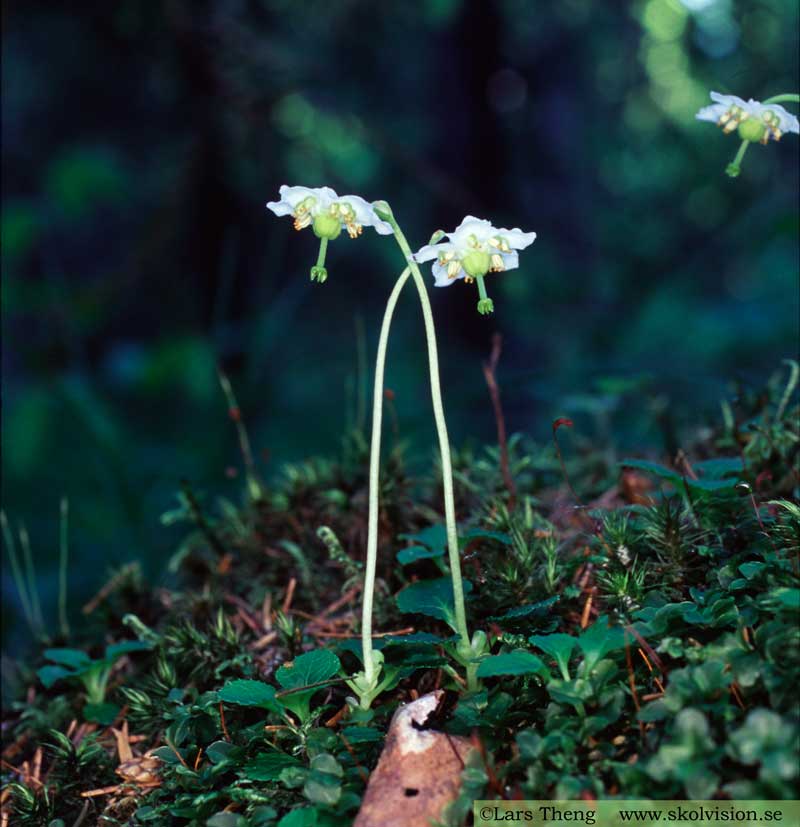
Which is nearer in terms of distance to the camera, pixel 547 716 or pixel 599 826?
pixel 599 826

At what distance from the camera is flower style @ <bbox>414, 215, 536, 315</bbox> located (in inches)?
47.4

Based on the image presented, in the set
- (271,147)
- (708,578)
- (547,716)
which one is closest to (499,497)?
(708,578)

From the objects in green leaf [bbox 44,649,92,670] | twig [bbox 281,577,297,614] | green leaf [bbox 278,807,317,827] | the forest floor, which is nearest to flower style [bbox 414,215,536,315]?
the forest floor

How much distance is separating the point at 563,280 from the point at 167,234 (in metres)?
2.33

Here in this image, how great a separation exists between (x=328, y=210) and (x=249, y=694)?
0.79m

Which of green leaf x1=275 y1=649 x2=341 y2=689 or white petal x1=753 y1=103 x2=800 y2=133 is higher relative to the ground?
white petal x1=753 y1=103 x2=800 y2=133

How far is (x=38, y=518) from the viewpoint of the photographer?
3.53m

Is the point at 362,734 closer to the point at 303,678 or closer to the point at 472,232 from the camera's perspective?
the point at 303,678

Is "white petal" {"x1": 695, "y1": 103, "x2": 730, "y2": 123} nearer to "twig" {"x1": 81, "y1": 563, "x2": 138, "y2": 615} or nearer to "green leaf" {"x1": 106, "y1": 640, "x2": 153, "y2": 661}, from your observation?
"green leaf" {"x1": 106, "y1": 640, "x2": 153, "y2": 661}

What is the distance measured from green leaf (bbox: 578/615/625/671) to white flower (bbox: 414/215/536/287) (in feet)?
1.90

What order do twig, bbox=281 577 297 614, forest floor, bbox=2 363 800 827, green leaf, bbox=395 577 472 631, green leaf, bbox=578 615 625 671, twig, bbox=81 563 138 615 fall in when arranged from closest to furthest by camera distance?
1. forest floor, bbox=2 363 800 827
2. green leaf, bbox=578 615 625 671
3. green leaf, bbox=395 577 472 631
4. twig, bbox=281 577 297 614
5. twig, bbox=81 563 138 615

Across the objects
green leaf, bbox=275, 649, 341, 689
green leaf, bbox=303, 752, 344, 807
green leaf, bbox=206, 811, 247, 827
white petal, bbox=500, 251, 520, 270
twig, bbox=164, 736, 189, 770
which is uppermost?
white petal, bbox=500, 251, 520, 270

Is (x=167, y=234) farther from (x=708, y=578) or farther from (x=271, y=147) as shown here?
(x=708, y=578)

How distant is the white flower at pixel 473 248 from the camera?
3.95 feet
